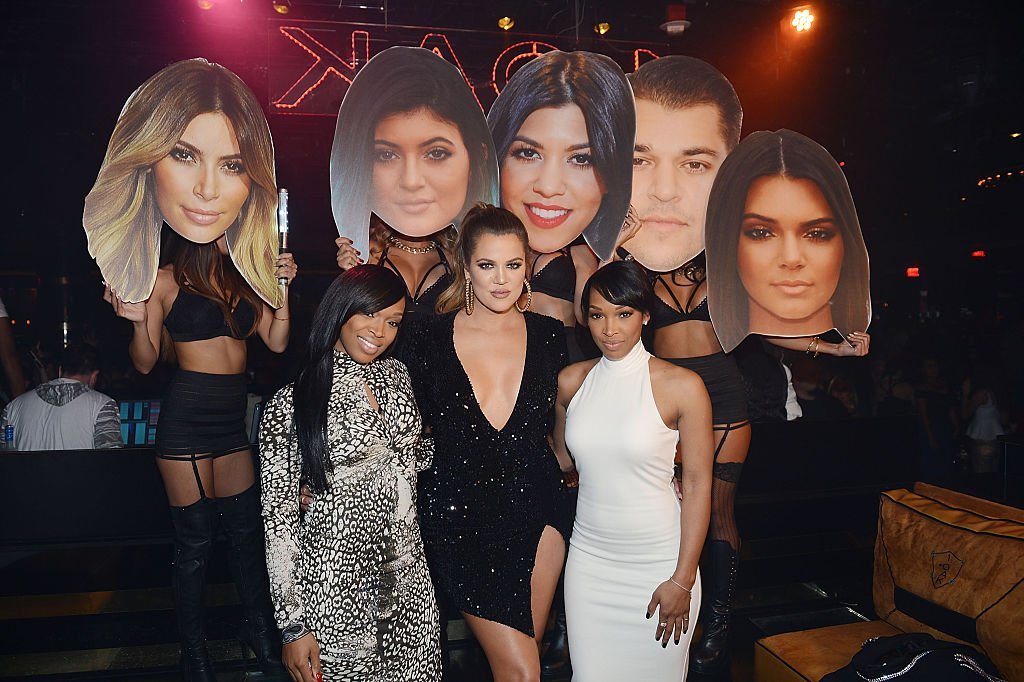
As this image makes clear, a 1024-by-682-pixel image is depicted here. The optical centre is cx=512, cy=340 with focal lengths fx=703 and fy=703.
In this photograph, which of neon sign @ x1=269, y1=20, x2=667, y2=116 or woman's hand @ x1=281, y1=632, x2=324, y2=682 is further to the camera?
neon sign @ x1=269, y1=20, x2=667, y2=116

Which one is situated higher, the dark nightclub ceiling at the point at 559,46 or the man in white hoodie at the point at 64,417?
the dark nightclub ceiling at the point at 559,46

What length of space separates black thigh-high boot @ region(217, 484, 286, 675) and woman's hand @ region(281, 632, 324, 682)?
1144mm

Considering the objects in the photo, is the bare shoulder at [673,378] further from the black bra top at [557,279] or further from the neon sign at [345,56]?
the neon sign at [345,56]

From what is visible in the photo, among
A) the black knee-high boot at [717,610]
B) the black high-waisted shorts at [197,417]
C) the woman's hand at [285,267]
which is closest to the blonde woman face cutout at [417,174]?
→ the woman's hand at [285,267]

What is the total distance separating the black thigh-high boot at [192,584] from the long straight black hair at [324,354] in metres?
1.21

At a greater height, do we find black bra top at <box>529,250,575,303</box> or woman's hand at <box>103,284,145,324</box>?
black bra top at <box>529,250,575,303</box>

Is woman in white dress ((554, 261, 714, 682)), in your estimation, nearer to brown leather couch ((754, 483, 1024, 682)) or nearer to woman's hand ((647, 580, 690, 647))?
woman's hand ((647, 580, 690, 647))

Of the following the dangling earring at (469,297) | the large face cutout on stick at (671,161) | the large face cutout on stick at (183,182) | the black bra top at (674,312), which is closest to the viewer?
the dangling earring at (469,297)

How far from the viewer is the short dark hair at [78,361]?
4.05 metres

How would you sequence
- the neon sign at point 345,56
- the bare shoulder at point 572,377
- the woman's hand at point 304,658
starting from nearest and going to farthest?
the woman's hand at point 304,658, the bare shoulder at point 572,377, the neon sign at point 345,56

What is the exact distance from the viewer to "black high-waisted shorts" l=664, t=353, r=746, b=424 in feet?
12.3

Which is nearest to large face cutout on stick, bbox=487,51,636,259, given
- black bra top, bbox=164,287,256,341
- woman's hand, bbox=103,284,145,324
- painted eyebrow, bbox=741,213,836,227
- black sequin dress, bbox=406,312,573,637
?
painted eyebrow, bbox=741,213,836,227

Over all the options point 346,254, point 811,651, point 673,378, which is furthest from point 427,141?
point 811,651

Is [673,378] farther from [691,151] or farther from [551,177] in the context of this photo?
[691,151]
